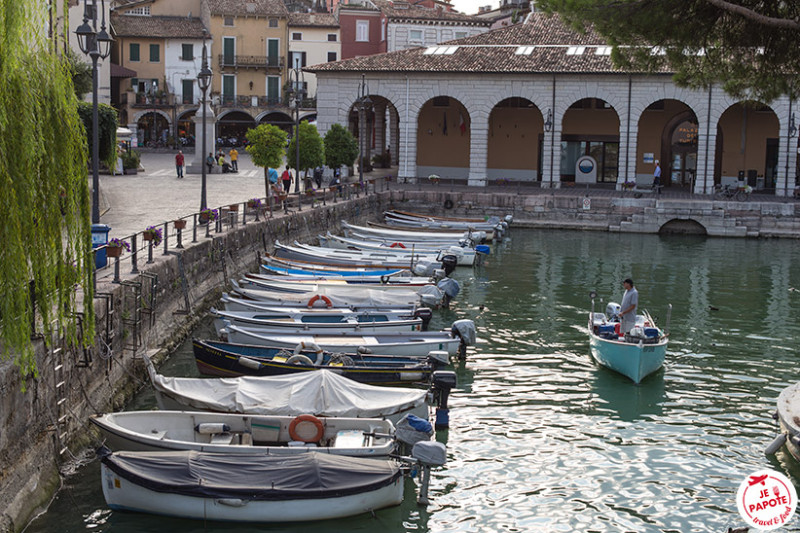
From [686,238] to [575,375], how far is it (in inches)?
1012

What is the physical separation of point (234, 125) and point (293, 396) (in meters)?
65.1

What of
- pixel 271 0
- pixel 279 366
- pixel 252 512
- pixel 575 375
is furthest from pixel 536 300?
pixel 271 0

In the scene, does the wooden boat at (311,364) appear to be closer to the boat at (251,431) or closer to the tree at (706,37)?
the boat at (251,431)

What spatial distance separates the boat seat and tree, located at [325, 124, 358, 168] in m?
33.3

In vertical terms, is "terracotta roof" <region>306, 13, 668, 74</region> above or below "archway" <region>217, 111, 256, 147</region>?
above

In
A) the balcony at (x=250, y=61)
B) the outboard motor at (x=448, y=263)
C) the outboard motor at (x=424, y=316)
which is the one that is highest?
the balcony at (x=250, y=61)

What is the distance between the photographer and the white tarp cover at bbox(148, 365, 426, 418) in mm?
15914

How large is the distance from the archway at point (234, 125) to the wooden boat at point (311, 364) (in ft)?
193

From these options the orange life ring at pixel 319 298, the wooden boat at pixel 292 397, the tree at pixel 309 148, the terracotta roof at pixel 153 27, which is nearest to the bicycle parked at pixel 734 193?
the tree at pixel 309 148

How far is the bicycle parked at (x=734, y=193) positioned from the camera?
47.1m

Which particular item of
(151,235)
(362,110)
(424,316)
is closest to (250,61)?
(362,110)

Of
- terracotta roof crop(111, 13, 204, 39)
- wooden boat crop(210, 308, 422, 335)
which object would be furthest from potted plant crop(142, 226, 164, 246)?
terracotta roof crop(111, 13, 204, 39)

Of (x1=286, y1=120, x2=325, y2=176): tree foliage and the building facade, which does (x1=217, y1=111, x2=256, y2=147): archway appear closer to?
the building facade

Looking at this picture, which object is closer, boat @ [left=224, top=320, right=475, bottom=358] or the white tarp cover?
the white tarp cover
